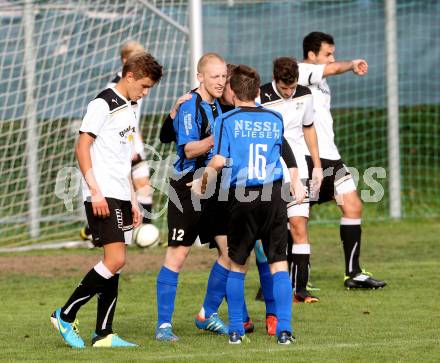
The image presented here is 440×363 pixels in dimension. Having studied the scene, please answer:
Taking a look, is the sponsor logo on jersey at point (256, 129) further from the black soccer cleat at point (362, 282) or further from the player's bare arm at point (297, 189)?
the black soccer cleat at point (362, 282)

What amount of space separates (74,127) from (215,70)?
6.83 metres

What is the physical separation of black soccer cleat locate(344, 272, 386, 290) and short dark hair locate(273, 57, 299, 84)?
7.01 ft

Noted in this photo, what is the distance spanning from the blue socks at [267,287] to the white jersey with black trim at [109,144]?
1313mm

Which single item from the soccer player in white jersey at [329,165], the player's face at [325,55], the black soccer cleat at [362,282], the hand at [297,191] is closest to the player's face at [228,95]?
the hand at [297,191]

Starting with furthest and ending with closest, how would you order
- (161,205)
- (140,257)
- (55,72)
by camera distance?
(161,205) < (55,72) < (140,257)

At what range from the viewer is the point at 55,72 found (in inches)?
561

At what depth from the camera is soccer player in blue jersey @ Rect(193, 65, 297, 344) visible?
6.97m

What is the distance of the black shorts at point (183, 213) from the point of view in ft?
24.8

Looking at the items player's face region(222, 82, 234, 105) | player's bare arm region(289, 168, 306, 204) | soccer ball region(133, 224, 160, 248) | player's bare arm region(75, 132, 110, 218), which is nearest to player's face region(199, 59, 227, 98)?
player's face region(222, 82, 234, 105)

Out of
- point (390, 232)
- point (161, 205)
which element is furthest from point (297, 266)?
point (161, 205)

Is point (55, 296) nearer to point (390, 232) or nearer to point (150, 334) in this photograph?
point (150, 334)

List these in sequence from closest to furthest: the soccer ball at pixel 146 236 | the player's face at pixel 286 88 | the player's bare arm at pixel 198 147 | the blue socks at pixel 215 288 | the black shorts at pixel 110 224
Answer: the black shorts at pixel 110 224
the player's bare arm at pixel 198 147
the blue socks at pixel 215 288
the player's face at pixel 286 88
the soccer ball at pixel 146 236

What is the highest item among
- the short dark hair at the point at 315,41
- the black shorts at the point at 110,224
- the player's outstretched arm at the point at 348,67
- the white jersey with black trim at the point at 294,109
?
the short dark hair at the point at 315,41

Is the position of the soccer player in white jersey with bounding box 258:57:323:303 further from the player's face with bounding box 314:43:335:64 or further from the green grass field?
the player's face with bounding box 314:43:335:64
